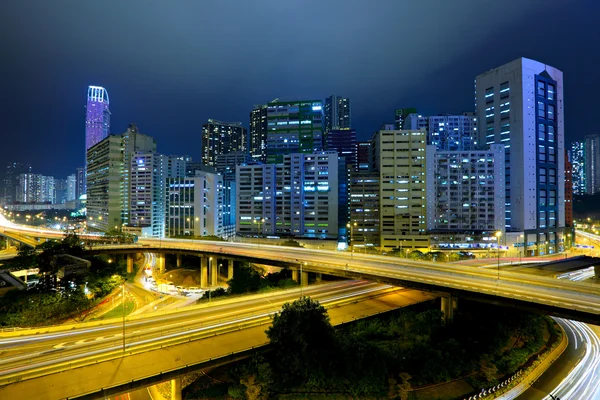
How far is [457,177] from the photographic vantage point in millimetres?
79125

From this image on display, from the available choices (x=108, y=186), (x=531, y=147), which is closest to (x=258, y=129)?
(x=108, y=186)

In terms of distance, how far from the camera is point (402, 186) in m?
77.0

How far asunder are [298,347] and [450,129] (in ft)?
337

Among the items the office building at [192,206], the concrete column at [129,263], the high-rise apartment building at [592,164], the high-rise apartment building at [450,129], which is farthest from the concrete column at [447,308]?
the high-rise apartment building at [592,164]

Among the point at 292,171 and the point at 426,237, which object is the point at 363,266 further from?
the point at 292,171

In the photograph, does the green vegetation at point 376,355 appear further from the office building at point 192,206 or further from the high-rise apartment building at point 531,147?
the office building at point 192,206

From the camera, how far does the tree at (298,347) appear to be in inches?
825

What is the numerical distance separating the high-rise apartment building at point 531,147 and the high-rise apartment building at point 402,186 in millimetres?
22796

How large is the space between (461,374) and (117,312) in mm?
36391

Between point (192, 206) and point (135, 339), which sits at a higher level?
point (192, 206)

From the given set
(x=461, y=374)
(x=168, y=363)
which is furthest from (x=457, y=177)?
(x=168, y=363)

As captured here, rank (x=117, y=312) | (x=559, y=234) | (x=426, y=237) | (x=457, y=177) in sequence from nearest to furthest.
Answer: (x=117, y=312)
(x=426, y=237)
(x=457, y=177)
(x=559, y=234)

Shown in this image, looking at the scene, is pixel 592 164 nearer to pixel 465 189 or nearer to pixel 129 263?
pixel 465 189

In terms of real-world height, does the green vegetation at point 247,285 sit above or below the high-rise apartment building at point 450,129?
below
